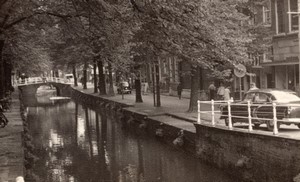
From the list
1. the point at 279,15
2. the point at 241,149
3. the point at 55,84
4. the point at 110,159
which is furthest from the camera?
Result: the point at 55,84

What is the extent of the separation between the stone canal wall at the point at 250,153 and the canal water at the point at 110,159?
0.58m

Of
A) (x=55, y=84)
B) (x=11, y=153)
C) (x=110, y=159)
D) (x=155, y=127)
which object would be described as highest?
(x=55, y=84)

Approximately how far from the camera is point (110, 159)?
20562 mm

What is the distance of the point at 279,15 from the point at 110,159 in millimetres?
16058

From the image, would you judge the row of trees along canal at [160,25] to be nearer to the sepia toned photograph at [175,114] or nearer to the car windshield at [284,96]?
the sepia toned photograph at [175,114]

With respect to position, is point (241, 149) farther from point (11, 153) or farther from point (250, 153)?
point (11, 153)

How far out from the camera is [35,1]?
66.5 feet

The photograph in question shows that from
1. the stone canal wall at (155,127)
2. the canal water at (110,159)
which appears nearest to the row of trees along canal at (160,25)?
the stone canal wall at (155,127)

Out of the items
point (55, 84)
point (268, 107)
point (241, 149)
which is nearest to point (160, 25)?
point (241, 149)

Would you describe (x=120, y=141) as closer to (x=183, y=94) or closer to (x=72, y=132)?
(x=72, y=132)

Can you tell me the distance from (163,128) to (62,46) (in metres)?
35.3

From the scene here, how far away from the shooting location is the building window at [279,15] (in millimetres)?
29353

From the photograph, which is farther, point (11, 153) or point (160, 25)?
point (11, 153)

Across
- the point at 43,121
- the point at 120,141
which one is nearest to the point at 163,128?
the point at 120,141
